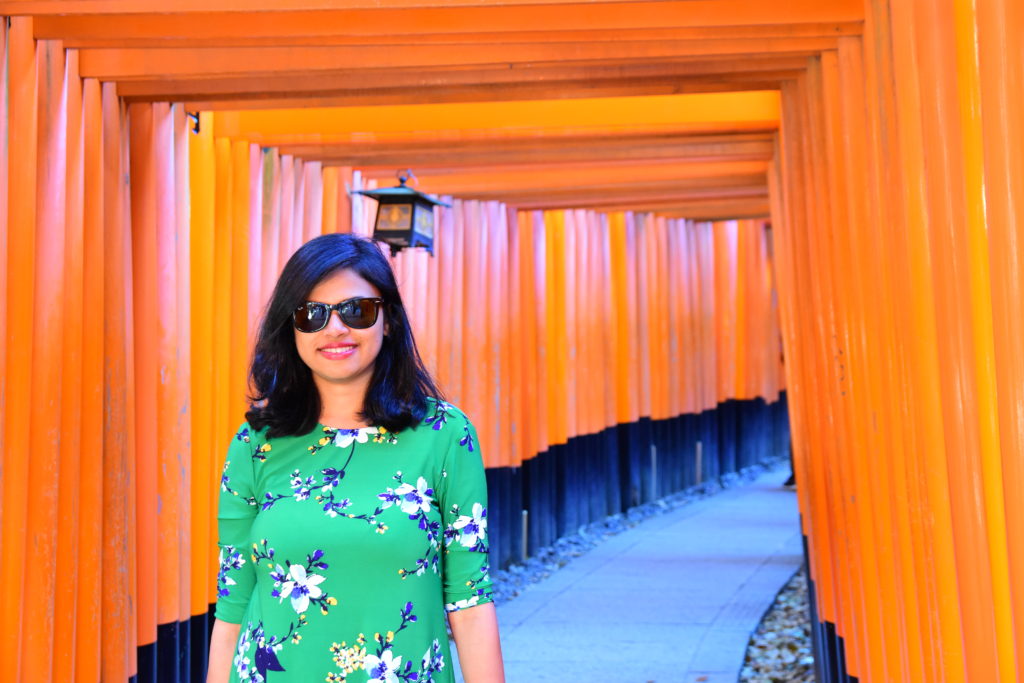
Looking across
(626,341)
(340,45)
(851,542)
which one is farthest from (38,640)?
(626,341)

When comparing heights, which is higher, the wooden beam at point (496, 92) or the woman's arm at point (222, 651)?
the wooden beam at point (496, 92)

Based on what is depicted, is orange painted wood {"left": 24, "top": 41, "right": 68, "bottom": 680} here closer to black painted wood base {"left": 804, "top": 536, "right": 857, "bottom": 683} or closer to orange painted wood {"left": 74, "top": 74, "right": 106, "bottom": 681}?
orange painted wood {"left": 74, "top": 74, "right": 106, "bottom": 681}

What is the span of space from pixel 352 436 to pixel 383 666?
0.44 meters

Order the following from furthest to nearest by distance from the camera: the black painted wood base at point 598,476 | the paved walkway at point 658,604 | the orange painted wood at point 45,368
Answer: the paved walkway at point 658,604 → the black painted wood base at point 598,476 → the orange painted wood at point 45,368

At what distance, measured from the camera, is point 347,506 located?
6.77 ft

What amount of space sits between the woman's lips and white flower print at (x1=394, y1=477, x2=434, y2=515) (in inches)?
11.4

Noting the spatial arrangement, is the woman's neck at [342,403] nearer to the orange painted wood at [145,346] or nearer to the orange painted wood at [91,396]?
the orange painted wood at [91,396]

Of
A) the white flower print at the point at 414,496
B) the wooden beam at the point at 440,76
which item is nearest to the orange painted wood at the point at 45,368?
the wooden beam at the point at 440,76

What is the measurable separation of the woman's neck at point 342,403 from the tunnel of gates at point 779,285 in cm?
119

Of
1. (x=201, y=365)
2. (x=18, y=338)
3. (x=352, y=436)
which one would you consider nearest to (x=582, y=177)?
(x=201, y=365)

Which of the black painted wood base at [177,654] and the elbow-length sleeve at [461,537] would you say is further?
the black painted wood base at [177,654]

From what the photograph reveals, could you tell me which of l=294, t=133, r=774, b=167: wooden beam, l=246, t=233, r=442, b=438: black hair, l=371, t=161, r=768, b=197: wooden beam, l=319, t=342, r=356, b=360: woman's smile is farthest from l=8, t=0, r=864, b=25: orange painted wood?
l=371, t=161, r=768, b=197: wooden beam

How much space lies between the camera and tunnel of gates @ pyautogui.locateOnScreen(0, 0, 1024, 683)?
228 cm

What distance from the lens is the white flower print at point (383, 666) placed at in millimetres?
2021
